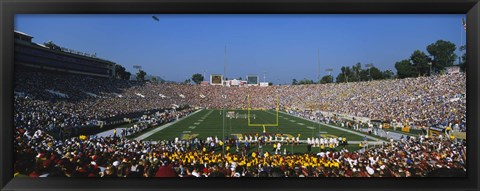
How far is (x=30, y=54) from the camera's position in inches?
424

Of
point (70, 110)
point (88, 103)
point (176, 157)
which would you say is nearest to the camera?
point (176, 157)

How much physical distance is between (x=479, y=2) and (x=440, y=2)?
34 centimetres

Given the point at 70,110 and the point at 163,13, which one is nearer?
the point at 163,13

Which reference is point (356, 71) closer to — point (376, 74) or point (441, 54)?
point (376, 74)

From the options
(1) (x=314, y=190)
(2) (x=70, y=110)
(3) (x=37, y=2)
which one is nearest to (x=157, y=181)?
(1) (x=314, y=190)

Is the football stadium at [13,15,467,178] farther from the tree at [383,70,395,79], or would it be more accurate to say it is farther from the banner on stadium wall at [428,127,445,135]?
the tree at [383,70,395,79]

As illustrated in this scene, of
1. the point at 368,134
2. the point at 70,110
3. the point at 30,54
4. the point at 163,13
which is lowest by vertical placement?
the point at 368,134

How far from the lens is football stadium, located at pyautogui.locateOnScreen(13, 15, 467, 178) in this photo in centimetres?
387

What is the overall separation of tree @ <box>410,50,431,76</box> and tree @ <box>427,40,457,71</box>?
189cm

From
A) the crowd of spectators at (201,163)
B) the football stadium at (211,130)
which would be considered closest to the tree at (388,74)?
the football stadium at (211,130)

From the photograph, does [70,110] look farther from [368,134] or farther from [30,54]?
[368,134]

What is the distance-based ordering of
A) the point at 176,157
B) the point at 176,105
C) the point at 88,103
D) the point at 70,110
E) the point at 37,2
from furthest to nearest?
the point at 176,105
the point at 88,103
the point at 70,110
the point at 176,157
the point at 37,2

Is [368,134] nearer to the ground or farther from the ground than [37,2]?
nearer to the ground

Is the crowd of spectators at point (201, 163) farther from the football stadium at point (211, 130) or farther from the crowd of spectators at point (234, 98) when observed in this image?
the crowd of spectators at point (234, 98)
